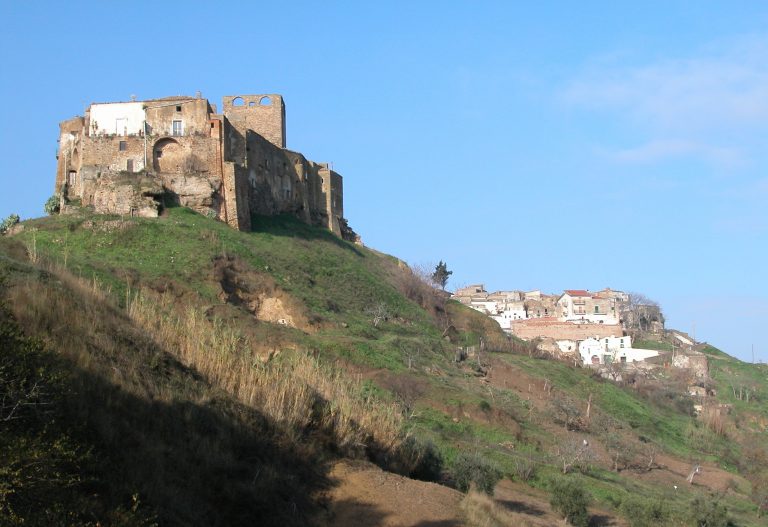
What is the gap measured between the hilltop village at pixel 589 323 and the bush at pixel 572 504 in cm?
4378

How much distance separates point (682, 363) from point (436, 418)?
4669 cm

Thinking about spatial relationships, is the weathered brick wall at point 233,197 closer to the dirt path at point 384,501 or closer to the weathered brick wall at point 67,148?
the weathered brick wall at point 67,148

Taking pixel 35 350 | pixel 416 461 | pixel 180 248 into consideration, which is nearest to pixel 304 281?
pixel 180 248

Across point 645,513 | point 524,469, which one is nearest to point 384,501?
point 645,513

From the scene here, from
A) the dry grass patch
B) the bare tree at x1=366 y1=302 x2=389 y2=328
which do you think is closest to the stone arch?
the bare tree at x1=366 y1=302 x2=389 y2=328

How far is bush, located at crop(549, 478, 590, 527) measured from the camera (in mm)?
21391

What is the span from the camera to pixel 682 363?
72.1 metres

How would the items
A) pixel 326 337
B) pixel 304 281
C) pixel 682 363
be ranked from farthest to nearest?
pixel 682 363
pixel 304 281
pixel 326 337

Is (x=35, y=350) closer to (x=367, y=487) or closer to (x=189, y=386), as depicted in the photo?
(x=189, y=386)

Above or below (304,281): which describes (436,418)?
below

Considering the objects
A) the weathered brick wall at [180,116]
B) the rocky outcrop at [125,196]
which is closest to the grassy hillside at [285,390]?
the rocky outcrop at [125,196]

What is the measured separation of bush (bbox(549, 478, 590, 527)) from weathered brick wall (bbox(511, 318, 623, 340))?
2213 inches

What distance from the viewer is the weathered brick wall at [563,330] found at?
78750 mm

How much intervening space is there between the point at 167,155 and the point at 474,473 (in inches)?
1076
